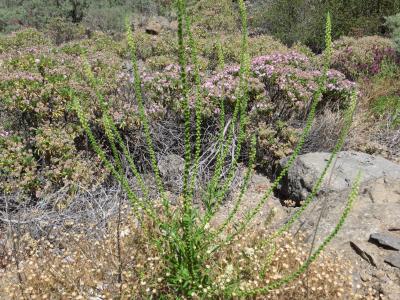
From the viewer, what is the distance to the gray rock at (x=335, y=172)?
4176 mm

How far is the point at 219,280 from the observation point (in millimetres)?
2689

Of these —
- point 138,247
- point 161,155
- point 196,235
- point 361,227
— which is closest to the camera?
point 196,235

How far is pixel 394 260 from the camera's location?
3098mm

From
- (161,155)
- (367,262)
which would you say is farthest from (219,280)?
(161,155)

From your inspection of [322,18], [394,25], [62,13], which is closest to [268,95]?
[394,25]

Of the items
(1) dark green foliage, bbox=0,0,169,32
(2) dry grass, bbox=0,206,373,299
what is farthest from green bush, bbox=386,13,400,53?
(1) dark green foliage, bbox=0,0,169,32

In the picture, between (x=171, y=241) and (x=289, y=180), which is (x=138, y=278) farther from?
(x=289, y=180)

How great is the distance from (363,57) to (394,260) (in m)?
6.39

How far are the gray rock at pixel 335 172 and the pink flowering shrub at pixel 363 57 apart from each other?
4023 millimetres

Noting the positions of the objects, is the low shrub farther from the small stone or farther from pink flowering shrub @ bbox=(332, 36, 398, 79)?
pink flowering shrub @ bbox=(332, 36, 398, 79)

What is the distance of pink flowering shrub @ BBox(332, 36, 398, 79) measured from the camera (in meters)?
8.20

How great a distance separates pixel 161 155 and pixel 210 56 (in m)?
4.15

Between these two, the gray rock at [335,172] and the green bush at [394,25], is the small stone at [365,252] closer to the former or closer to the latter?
the gray rock at [335,172]

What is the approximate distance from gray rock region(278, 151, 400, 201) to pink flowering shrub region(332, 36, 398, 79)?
4.02 meters
